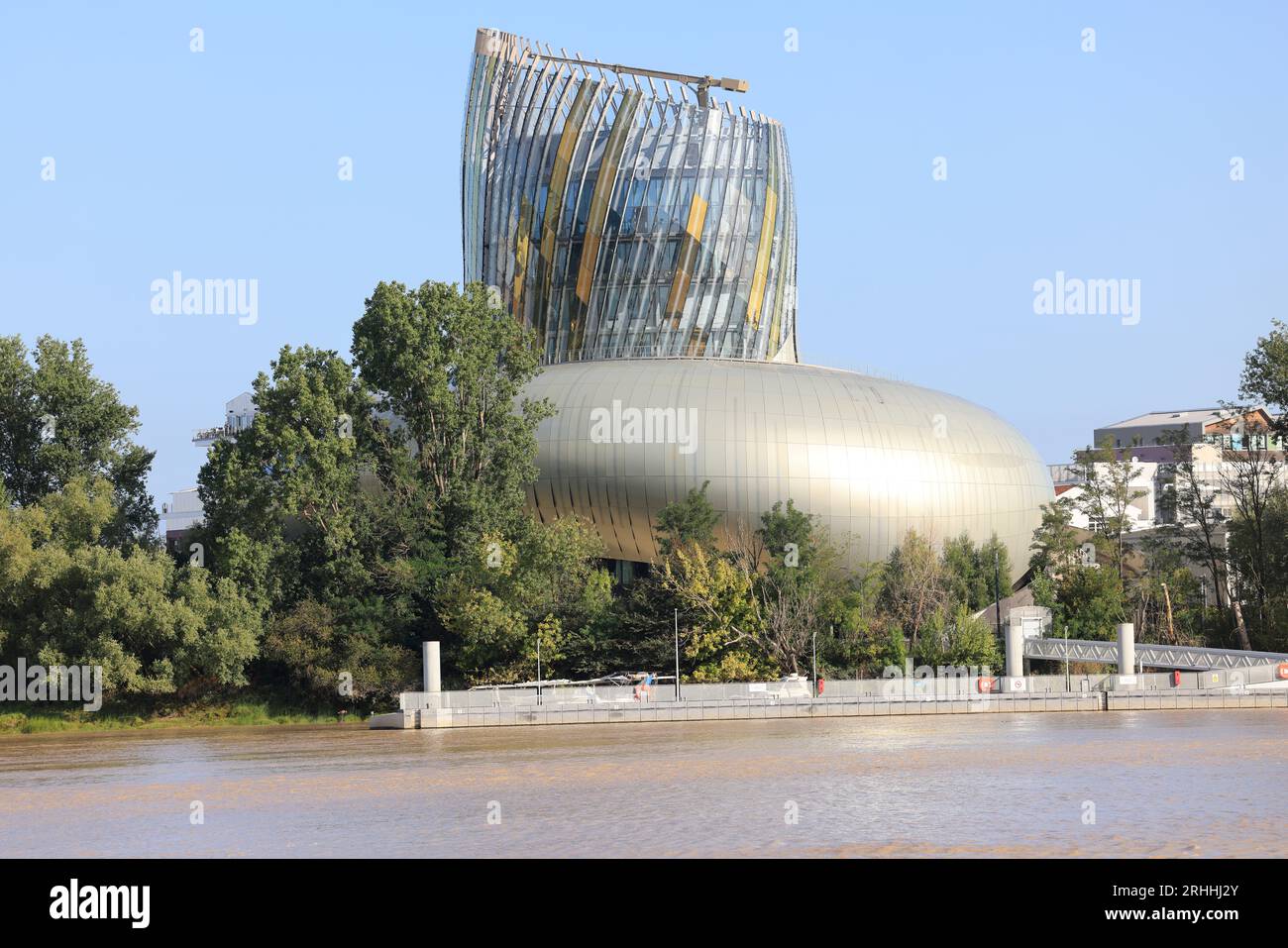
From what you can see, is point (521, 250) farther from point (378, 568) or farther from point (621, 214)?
point (378, 568)

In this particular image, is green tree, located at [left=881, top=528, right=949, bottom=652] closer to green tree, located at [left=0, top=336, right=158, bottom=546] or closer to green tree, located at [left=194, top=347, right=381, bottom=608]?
green tree, located at [left=194, top=347, right=381, bottom=608]

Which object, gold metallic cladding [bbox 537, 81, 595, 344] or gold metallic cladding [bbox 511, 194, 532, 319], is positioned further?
gold metallic cladding [bbox 511, 194, 532, 319]

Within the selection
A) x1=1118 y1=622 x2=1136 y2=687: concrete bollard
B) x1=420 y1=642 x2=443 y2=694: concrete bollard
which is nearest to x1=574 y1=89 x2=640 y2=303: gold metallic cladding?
x1=420 y1=642 x2=443 y2=694: concrete bollard

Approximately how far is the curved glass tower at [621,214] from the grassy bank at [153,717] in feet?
92.1

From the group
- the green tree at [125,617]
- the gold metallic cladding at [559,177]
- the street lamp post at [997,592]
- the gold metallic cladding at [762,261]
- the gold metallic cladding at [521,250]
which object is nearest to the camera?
the green tree at [125,617]

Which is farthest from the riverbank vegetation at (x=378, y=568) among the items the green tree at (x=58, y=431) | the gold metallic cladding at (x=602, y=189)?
the gold metallic cladding at (x=602, y=189)

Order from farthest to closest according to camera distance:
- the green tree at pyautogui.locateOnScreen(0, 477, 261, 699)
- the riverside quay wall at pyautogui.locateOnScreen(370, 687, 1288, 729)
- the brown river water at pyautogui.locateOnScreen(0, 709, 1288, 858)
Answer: the green tree at pyautogui.locateOnScreen(0, 477, 261, 699), the riverside quay wall at pyautogui.locateOnScreen(370, 687, 1288, 729), the brown river water at pyautogui.locateOnScreen(0, 709, 1288, 858)

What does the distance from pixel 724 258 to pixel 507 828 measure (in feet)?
186

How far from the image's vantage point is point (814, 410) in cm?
7281

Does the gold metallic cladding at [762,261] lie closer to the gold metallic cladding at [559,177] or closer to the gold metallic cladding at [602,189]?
the gold metallic cladding at [602,189]

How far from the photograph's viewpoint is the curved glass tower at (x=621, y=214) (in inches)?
3177

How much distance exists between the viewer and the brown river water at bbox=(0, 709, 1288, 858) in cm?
2589

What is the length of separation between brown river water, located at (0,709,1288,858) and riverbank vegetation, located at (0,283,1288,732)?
25.6 ft

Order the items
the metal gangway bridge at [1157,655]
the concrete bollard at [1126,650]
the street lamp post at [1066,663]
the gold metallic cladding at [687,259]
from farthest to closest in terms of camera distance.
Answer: the gold metallic cladding at [687,259] < the metal gangway bridge at [1157,655] < the concrete bollard at [1126,650] < the street lamp post at [1066,663]
